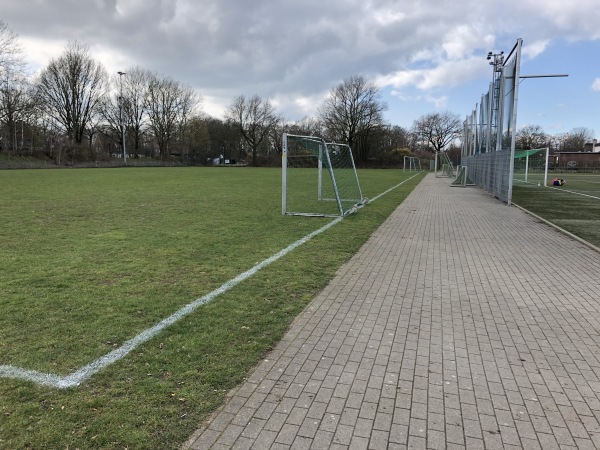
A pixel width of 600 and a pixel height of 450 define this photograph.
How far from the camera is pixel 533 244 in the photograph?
344 inches

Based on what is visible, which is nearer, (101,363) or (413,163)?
(101,363)

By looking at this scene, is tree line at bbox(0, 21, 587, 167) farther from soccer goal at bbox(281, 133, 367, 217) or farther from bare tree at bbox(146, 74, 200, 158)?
soccer goal at bbox(281, 133, 367, 217)

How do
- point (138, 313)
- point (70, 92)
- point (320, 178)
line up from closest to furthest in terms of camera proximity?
point (138, 313), point (320, 178), point (70, 92)

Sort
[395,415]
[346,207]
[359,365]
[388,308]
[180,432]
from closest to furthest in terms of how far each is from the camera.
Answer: [180,432] → [395,415] → [359,365] → [388,308] → [346,207]

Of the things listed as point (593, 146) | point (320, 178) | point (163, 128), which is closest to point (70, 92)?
point (163, 128)

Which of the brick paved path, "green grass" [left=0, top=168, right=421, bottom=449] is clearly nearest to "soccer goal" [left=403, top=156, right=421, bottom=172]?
"green grass" [left=0, top=168, right=421, bottom=449]

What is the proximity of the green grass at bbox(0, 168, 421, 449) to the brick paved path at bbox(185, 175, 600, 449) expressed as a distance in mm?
292

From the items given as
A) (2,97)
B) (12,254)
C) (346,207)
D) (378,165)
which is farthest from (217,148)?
(12,254)

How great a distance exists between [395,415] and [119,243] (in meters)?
6.45

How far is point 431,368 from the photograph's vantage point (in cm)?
340

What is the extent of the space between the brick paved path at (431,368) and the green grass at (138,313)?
0.29 meters

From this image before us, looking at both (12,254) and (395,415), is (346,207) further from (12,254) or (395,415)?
(395,415)

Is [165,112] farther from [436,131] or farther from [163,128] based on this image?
[436,131]

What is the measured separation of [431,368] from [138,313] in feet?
9.31
